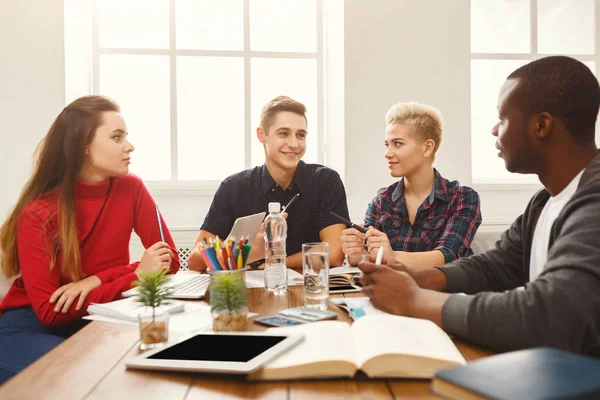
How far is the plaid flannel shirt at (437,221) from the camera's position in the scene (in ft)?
6.58

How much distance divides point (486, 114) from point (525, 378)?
12.1 feet

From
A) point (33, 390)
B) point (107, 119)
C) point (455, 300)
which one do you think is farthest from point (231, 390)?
point (107, 119)

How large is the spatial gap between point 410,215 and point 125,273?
1.19 metres

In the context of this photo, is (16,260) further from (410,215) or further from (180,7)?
(180,7)

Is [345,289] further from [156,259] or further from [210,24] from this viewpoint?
[210,24]

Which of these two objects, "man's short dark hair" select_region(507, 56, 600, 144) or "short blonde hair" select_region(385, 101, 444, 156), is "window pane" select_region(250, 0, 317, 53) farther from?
"man's short dark hair" select_region(507, 56, 600, 144)

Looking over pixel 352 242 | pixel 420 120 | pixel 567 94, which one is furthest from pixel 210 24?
pixel 567 94

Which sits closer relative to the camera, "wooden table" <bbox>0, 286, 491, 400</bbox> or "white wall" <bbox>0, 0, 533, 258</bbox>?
"wooden table" <bbox>0, 286, 491, 400</bbox>

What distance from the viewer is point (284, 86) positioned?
374 cm

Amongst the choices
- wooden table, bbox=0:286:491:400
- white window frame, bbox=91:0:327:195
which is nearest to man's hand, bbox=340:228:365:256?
wooden table, bbox=0:286:491:400

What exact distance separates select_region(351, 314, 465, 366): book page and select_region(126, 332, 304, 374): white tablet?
0.12 m

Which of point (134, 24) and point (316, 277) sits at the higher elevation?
point (134, 24)

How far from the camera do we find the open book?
28.9 inches

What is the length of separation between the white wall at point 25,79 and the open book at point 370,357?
2.92m
